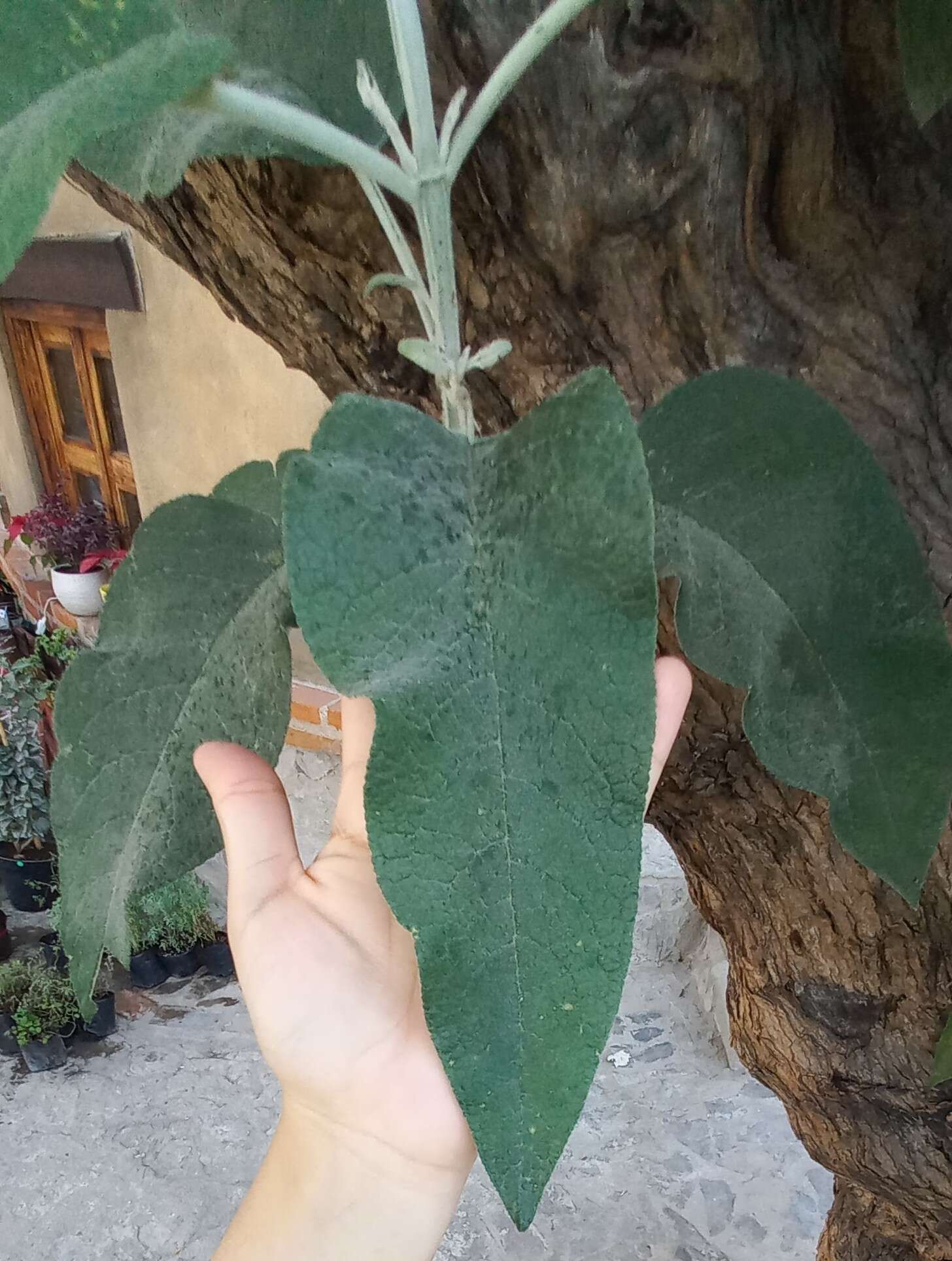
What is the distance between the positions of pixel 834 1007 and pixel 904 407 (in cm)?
36

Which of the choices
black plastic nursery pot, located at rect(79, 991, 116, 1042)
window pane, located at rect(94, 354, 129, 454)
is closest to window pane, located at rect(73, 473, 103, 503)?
window pane, located at rect(94, 354, 129, 454)

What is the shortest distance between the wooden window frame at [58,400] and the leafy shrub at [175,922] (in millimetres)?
965

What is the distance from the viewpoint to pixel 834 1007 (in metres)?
0.59

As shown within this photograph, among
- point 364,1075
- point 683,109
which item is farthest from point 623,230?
point 364,1075

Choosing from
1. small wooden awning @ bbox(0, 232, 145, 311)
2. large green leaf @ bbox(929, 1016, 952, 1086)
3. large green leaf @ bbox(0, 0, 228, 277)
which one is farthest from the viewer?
small wooden awning @ bbox(0, 232, 145, 311)

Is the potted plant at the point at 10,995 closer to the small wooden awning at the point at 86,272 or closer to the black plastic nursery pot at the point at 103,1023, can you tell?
the black plastic nursery pot at the point at 103,1023

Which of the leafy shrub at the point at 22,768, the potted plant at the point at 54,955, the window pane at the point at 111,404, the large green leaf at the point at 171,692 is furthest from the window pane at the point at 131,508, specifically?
the large green leaf at the point at 171,692

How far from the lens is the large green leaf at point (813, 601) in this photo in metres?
0.35

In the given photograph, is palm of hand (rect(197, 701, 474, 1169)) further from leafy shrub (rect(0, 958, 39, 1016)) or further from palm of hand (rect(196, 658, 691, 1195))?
leafy shrub (rect(0, 958, 39, 1016))

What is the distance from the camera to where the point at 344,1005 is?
421 mm

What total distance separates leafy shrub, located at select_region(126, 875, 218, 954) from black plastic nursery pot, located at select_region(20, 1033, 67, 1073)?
235 mm

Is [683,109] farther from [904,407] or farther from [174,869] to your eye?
[174,869]

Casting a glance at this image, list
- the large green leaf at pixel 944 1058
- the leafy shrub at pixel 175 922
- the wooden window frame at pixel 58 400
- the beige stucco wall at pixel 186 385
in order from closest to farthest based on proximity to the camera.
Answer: the large green leaf at pixel 944 1058, the beige stucco wall at pixel 186 385, the leafy shrub at pixel 175 922, the wooden window frame at pixel 58 400

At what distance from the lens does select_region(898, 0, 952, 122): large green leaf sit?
360 millimetres
